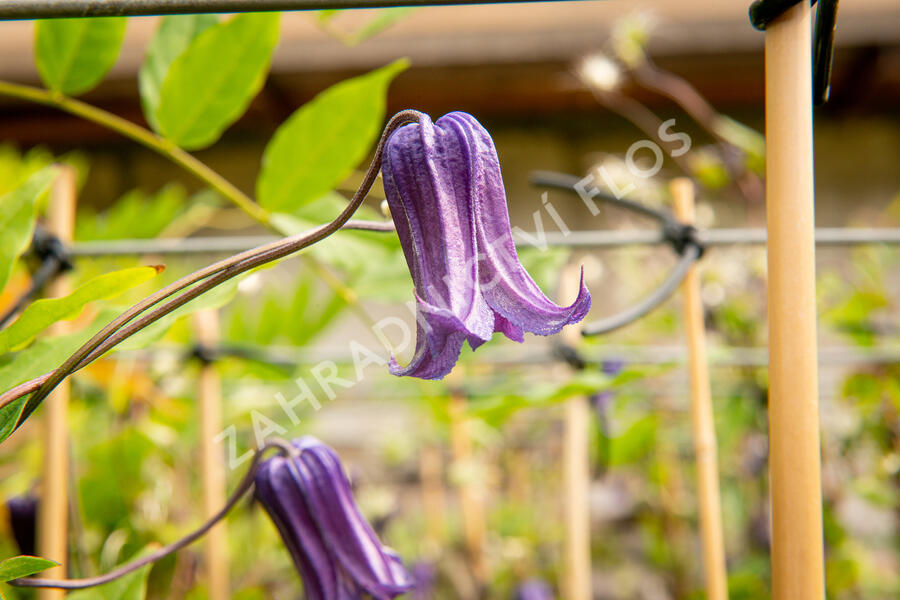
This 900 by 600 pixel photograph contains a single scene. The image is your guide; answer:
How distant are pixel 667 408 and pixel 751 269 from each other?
1.18 ft

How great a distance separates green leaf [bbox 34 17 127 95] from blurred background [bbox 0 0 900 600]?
149mm

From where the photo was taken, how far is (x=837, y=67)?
5.50 feet

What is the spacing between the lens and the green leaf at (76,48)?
0.36 metres

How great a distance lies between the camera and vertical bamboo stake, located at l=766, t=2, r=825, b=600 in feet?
0.74

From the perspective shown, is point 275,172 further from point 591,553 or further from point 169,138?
point 591,553

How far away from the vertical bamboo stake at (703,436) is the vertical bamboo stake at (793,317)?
0.66 ft

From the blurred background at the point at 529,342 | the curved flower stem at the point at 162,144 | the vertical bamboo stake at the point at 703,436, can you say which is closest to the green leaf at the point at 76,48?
the curved flower stem at the point at 162,144

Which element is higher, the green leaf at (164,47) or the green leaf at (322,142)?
the green leaf at (164,47)

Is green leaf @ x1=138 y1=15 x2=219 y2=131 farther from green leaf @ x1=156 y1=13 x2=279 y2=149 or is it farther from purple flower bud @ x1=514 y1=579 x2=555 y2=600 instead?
purple flower bud @ x1=514 y1=579 x2=555 y2=600

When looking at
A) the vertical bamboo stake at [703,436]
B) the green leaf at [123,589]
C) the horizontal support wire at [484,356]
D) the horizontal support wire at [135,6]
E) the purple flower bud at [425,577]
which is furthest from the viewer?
the purple flower bud at [425,577]

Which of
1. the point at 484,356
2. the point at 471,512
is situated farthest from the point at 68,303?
the point at 471,512

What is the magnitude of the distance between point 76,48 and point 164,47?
5cm

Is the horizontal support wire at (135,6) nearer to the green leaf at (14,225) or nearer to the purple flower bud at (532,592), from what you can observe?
the green leaf at (14,225)

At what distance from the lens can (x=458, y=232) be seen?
0.74 feet
